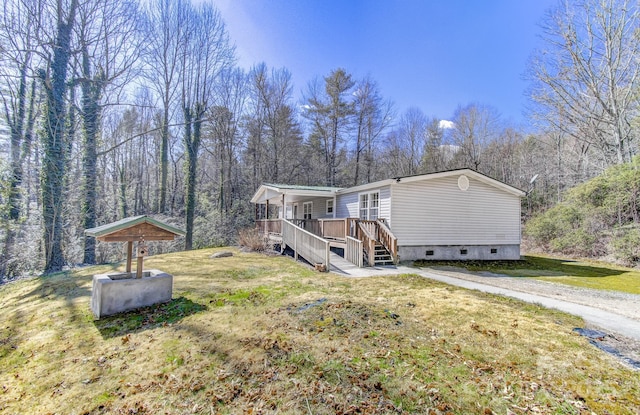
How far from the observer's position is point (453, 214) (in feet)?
39.7

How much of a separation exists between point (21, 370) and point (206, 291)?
330 centimetres

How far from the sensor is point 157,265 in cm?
1034

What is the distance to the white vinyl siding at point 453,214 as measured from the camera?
11219 mm

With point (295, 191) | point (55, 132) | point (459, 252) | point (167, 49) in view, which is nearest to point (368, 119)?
point (295, 191)

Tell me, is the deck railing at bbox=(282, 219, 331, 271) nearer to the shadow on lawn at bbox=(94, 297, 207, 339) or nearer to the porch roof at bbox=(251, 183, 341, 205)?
the porch roof at bbox=(251, 183, 341, 205)

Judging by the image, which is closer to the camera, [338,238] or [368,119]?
[338,238]

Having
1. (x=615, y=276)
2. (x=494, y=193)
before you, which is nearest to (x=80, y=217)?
(x=494, y=193)

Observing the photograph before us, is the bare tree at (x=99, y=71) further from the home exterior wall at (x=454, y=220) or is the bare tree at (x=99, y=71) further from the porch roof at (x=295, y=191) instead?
the home exterior wall at (x=454, y=220)

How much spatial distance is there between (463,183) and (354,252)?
6.03 meters

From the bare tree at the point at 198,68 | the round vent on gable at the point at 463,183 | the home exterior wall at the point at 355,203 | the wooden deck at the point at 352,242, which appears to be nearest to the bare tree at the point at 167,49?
the bare tree at the point at 198,68

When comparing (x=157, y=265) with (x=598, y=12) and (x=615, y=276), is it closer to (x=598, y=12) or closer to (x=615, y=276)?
(x=615, y=276)

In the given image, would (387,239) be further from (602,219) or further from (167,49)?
(167,49)

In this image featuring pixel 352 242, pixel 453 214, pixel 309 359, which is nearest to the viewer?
pixel 309 359

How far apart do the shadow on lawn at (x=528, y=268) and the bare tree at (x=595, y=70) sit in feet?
25.2
